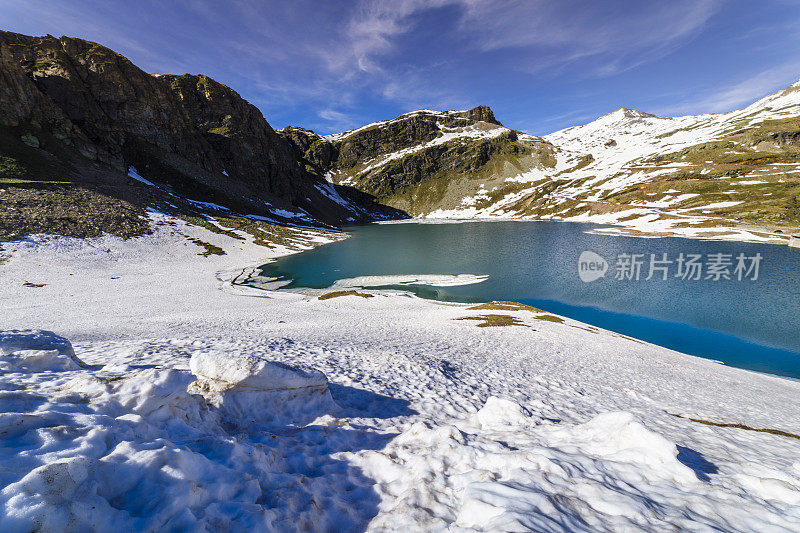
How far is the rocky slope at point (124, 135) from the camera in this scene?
6656 centimetres

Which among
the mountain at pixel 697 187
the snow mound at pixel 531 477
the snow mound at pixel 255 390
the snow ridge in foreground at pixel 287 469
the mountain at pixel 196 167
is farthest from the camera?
the mountain at pixel 697 187

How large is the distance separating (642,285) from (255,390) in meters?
50.4

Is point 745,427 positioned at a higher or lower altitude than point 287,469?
lower

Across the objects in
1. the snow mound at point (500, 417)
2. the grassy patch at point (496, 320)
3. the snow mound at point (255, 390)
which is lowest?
the grassy patch at point (496, 320)

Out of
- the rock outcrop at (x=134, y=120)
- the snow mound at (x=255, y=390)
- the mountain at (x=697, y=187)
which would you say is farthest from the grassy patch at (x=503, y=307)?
the mountain at (x=697, y=187)

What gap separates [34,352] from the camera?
26.3 ft

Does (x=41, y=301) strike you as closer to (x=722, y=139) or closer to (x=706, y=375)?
(x=706, y=375)

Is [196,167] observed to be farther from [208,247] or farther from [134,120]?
[208,247]

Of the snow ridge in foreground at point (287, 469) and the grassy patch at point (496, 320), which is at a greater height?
the snow ridge in foreground at point (287, 469)

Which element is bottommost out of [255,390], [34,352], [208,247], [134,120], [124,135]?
[255,390]

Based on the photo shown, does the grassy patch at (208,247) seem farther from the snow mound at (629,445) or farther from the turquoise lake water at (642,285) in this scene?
the snow mound at (629,445)

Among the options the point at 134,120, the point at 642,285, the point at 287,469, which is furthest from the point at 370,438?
the point at 134,120

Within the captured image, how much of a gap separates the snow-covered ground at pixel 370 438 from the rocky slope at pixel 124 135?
5877cm

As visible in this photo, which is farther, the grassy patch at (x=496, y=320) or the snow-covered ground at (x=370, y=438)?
the grassy patch at (x=496, y=320)
